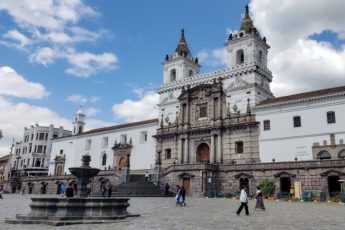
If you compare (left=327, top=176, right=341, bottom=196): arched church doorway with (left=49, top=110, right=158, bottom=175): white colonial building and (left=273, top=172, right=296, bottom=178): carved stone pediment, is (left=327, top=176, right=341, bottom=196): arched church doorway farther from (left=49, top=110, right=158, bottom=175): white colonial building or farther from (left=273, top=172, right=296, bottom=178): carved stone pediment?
(left=49, top=110, right=158, bottom=175): white colonial building

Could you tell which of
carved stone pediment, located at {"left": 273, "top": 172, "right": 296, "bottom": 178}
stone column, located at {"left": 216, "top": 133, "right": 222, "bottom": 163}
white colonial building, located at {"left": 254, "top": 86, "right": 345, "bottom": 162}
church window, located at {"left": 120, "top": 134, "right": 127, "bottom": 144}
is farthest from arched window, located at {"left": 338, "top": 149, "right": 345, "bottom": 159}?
church window, located at {"left": 120, "top": 134, "right": 127, "bottom": 144}

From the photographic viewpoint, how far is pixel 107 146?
59.5 metres

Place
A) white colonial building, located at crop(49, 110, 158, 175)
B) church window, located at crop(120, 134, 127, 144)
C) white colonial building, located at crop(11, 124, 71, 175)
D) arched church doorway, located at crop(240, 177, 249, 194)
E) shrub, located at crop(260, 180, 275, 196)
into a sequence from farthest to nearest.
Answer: white colonial building, located at crop(11, 124, 71, 175)
church window, located at crop(120, 134, 127, 144)
white colonial building, located at crop(49, 110, 158, 175)
arched church doorway, located at crop(240, 177, 249, 194)
shrub, located at crop(260, 180, 275, 196)

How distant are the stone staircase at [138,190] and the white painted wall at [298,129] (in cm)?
1273

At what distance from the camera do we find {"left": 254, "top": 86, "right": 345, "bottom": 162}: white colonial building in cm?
3703

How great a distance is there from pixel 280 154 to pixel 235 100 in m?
9.40

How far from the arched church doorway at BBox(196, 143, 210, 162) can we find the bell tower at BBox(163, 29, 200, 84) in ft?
37.8

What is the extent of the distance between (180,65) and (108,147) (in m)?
18.1

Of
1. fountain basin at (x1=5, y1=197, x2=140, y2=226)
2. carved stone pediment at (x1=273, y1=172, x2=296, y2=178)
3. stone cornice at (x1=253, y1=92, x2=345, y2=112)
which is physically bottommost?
fountain basin at (x1=5, y1=197, x2=140, y2=226)

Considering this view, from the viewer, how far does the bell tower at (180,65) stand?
54.4m

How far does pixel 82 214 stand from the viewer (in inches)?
588

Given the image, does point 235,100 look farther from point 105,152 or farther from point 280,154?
point 105,152

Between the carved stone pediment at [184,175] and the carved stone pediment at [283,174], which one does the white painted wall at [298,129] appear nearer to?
the carved stone pediment at [283,174]

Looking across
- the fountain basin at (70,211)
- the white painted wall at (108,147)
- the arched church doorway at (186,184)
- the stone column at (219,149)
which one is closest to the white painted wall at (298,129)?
the stone column at (219,149)
